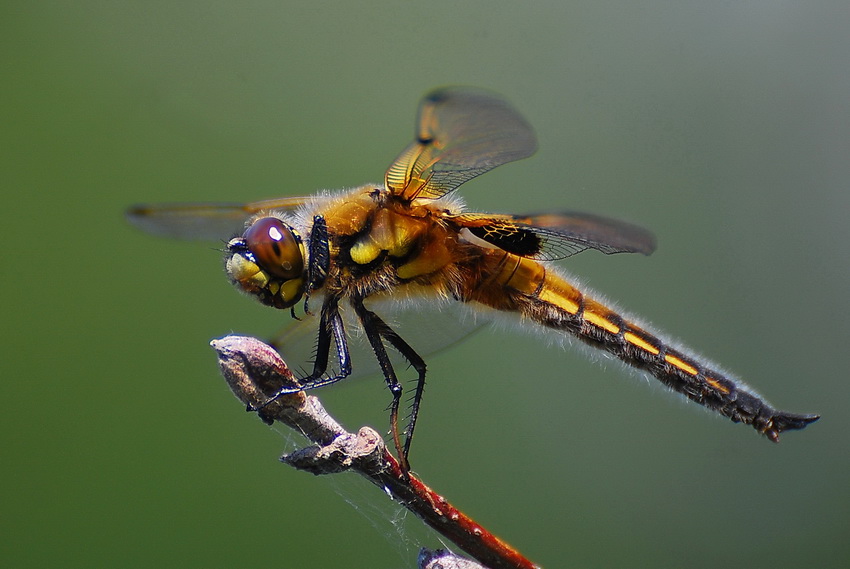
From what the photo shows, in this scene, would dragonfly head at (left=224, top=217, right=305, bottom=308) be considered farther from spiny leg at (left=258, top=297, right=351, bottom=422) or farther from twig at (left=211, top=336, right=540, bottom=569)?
twig at (left=211, top=336, right=540, bottom=569)

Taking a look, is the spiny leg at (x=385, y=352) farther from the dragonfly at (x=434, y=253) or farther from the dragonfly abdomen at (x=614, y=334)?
the dragonfly abdomen at (x=614, y=334)

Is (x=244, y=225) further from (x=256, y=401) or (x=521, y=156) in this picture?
(x=256, y=401)

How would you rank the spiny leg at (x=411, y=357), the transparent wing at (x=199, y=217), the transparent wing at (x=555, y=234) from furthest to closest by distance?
the transparent wing at (x=199, y=217), the spiny leg at (x=411, y=357), the transparent wing at (x=555, y=234)

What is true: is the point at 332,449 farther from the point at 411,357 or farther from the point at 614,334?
the point at 614,334

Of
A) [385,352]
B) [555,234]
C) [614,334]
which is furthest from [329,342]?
[614,334]

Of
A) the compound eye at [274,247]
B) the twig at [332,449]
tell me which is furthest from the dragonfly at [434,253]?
the twig at [332,449]

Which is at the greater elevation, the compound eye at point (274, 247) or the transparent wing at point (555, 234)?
the transparent wing at point (555, 234)

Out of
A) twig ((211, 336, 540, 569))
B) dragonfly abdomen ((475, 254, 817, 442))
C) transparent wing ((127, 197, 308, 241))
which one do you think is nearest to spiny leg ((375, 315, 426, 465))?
dragonfly abdomen ((475, 254, 817, 442))

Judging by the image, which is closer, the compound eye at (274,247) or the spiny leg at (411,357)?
the compound eye at (274,247)

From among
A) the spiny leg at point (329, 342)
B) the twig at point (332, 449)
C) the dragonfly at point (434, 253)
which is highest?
the dragonfly at point (434, 253)
